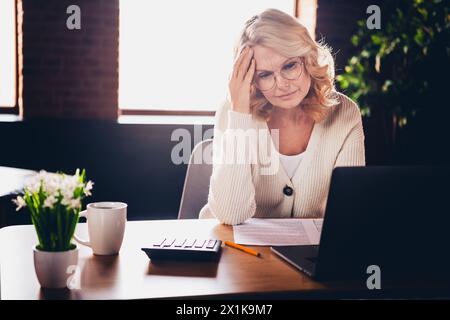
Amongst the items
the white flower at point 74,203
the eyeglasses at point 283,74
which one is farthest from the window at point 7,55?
the white flower at point 74,203

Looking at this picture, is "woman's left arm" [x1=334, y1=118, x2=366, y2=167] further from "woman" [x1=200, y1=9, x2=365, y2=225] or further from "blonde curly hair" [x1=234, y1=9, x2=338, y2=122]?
"blonde curly hair" [x1=234, y1=9, x2=338, y2=122]

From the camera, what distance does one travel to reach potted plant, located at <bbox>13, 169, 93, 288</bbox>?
1003 millimetres

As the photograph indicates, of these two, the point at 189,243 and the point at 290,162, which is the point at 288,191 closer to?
the point at 290,162

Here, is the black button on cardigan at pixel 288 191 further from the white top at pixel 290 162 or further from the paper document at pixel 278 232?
the paper document at pixel 278 232

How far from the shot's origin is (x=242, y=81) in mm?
1913

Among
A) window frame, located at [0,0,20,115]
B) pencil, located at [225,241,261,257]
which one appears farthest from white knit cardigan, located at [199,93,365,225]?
window frame, located at [0,0,20,115]

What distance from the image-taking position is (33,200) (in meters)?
1.04

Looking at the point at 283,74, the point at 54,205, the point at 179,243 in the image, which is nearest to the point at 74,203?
the point at 54,205

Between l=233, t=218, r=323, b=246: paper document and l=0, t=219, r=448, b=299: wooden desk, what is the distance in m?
0.07

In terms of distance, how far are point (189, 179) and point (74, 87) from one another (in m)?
1.83

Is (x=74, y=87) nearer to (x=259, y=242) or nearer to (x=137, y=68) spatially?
(x=137, y=68)

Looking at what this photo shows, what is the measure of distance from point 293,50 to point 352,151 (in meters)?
0.40
